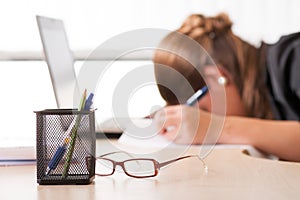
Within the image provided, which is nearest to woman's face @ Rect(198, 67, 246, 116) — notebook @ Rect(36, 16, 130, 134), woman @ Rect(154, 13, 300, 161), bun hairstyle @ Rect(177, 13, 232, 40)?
woman @ Rect(154, 13, 300, 161)

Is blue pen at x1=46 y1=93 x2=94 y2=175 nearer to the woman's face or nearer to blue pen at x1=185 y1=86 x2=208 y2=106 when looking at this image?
the woman's face

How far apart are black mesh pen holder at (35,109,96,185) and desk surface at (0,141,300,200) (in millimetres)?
23

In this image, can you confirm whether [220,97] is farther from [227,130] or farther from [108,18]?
[108,18]

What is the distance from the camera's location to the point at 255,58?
2121 millimetres

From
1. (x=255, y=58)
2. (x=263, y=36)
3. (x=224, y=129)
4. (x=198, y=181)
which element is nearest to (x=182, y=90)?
(x=224, y=129)

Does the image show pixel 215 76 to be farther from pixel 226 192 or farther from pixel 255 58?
pixel 226 192

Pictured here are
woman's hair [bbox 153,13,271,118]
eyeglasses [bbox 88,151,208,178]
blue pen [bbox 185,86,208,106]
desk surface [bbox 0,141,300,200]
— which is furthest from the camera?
woman's hair [bbox 153,13,271,118]

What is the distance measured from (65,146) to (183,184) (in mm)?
192

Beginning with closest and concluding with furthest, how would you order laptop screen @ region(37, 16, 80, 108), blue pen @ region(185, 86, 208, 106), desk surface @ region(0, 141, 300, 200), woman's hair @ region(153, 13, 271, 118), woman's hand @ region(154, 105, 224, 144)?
1. desk surface @ region(0, 141, 300, 200)
2. laptop screen @ region(37, 16, 80, 108)
3. woman's hand @ region(154, 105, 224, 144)
4. blue pen @ region(185, 86, 208, 106)
5. woman's hair @ region(153, 13, 271, 118)

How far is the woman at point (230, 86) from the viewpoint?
1.48 m

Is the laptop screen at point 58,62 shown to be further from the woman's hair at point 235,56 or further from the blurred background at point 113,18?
the blurred background at point 113,18

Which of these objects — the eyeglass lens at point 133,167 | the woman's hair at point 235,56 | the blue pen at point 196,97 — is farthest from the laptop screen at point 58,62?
the woman's hair at point 235,56

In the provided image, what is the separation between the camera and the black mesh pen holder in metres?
0.89

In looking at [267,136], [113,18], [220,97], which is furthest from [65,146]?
[113,18]
